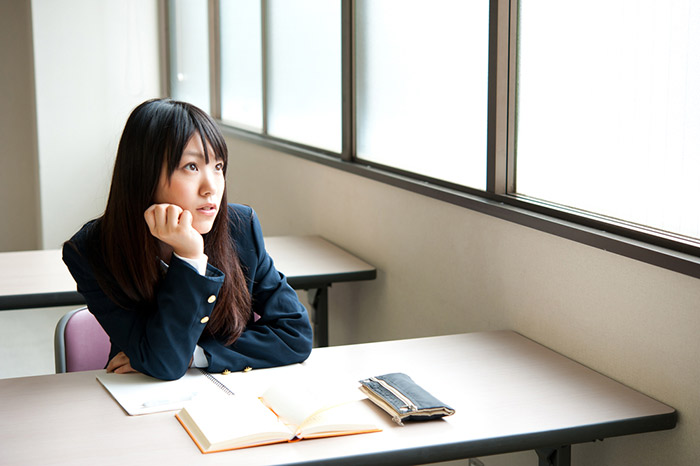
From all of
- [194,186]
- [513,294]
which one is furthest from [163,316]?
[513,294]

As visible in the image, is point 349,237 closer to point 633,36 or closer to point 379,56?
point 379,56

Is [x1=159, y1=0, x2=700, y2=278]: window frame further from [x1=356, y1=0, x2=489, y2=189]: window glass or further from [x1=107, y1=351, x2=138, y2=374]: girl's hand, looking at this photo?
[x1=107, y1=351, x2=138, y2=374]: girl's hand

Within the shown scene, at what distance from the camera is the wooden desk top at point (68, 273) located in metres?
2.47

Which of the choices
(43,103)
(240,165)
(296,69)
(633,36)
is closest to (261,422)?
(633,36)

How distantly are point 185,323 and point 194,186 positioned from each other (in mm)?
278

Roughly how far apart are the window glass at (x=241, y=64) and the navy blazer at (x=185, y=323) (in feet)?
8.65

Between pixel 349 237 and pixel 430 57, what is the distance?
0.82 metres

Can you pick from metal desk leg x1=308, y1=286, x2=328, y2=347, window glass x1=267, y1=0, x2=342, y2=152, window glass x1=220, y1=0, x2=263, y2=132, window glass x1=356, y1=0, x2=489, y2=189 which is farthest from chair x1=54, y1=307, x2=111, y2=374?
window glass x1=220, y1=0, x2=263, y2=132

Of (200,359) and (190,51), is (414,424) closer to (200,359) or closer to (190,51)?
(200,359)

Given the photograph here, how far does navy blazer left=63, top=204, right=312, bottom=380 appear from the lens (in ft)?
5.42

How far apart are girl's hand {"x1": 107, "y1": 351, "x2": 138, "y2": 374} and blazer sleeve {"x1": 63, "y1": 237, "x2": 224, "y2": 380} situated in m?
0.05

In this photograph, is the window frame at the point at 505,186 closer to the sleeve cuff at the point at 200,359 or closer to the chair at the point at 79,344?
the sleeve cuff at the point at 200,359

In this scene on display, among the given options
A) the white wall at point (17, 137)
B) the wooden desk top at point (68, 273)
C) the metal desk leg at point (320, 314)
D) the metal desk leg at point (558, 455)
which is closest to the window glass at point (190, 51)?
the white wall at point (17, 137)

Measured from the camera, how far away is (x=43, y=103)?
529 centimetres
